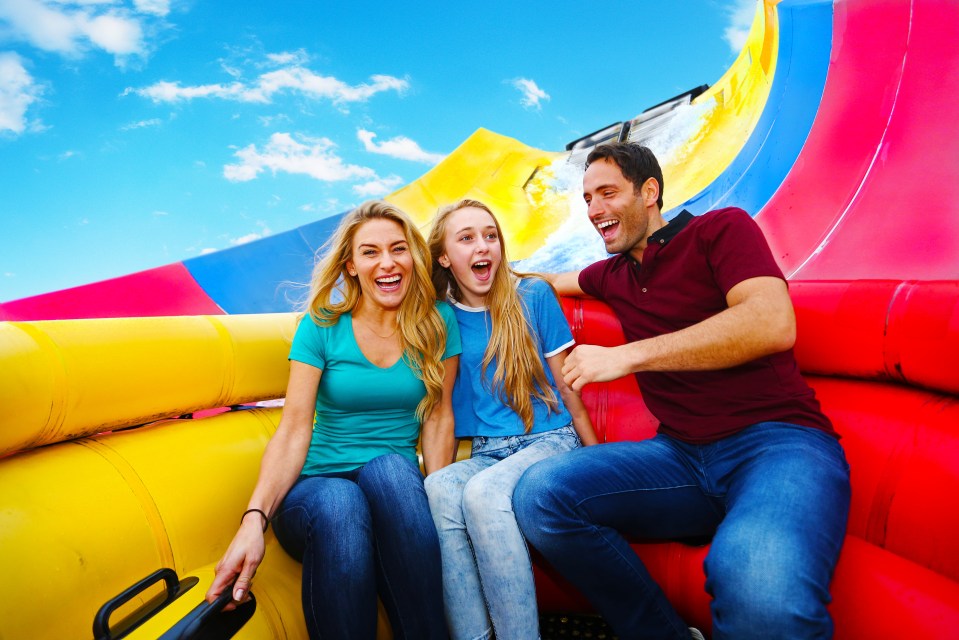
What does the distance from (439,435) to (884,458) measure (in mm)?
1011

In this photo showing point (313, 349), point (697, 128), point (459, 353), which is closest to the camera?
point (313, 349)

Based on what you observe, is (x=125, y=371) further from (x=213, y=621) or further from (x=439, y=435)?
(x=439, y=435)

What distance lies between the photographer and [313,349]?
139 cm

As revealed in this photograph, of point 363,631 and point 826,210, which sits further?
point 826,210

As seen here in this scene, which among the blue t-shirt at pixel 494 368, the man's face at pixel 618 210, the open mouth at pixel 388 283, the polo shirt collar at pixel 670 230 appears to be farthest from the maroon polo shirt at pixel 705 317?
the open mouth at pixel 388 283

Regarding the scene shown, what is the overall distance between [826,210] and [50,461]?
3070mm

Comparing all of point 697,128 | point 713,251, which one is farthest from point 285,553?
point 697,128

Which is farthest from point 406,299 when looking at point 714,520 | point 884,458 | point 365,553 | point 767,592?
point 884,458

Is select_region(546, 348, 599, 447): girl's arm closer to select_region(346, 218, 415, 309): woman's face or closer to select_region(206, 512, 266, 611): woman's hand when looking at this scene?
select_region(346, 218, 415, 309): woman's face

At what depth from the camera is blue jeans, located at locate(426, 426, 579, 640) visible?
114 centimetres

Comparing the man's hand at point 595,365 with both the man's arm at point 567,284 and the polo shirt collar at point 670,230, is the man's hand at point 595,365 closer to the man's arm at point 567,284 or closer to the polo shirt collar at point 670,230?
the polo shirt collar at point 670,230

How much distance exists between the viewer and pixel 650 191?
1591 mm

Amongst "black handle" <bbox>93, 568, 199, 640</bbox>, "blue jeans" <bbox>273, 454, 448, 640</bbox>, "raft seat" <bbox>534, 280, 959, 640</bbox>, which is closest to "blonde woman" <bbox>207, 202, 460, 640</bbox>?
"blue jeans" <bbox>273, 454, 448, 640</bbox>

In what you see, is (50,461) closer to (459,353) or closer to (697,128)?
(459,353)
